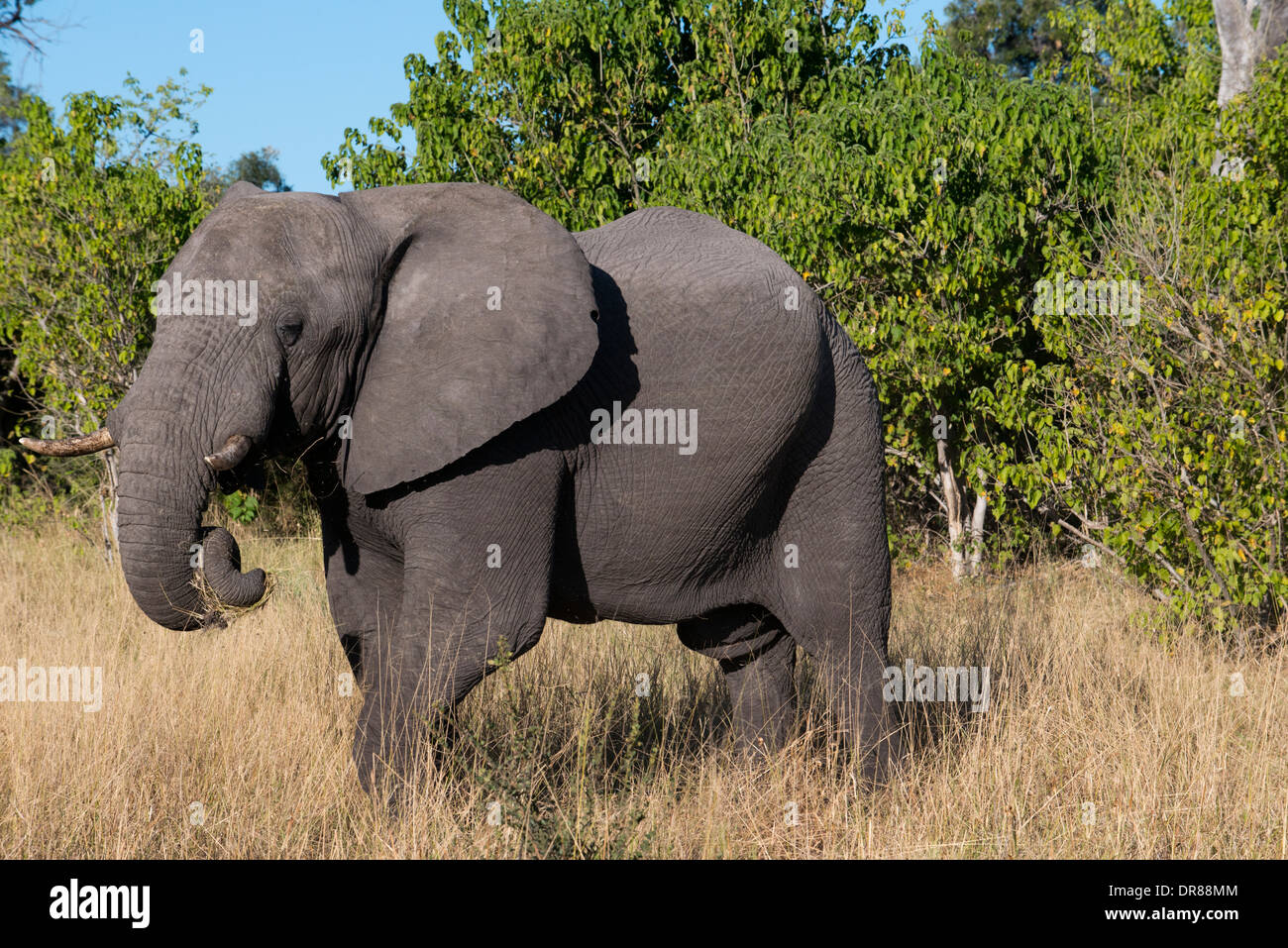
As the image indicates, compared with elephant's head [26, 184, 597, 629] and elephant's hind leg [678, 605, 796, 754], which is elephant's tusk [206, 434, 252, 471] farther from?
elephant's hind leg [678, 605, 796, 754]

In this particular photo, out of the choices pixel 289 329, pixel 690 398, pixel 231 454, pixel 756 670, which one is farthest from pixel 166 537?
pixel 756 670

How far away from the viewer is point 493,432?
4.04 metres

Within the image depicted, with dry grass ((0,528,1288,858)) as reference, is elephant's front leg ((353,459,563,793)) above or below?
above

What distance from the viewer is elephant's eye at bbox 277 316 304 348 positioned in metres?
3.88

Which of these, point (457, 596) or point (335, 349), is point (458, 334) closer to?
point (335, 349)

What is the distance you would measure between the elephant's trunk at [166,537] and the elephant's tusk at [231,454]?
0.07 m

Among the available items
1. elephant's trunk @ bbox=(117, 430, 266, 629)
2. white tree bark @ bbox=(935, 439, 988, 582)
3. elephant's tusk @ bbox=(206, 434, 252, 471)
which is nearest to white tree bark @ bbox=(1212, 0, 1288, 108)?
white tree bark @ bbox=(935, 439, 988, 582)

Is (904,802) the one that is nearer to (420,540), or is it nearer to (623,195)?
(420,540)

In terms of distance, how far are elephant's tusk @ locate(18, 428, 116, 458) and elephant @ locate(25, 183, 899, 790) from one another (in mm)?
10

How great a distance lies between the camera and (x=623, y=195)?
1164cm

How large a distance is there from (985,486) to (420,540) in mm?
6658

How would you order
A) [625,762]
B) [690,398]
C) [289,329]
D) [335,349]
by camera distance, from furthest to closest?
1. [625,762]
2. [690,398]
3. [335,349]
4. [289,329]

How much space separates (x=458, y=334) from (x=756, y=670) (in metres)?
2.32

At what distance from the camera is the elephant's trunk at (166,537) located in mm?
3652
